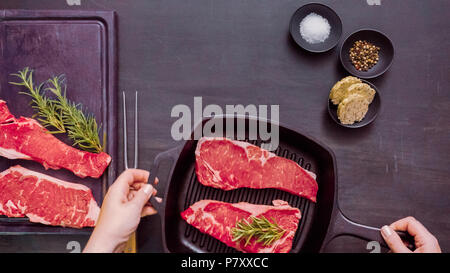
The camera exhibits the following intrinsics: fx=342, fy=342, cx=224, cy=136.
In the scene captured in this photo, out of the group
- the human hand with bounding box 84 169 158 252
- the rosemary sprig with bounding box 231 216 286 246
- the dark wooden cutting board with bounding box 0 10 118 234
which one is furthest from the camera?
the dark wooden cutting board with bounding box 0 10 118 234

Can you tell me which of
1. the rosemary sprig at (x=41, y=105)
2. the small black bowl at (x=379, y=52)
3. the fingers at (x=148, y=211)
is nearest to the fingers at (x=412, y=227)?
the small black bowl at (x=379, y=52)

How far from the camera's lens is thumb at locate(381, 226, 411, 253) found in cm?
136

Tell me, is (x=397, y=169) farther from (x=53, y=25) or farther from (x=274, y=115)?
(x=53, y=25)

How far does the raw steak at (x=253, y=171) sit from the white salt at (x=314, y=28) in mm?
583

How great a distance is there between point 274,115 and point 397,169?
2.17 feet

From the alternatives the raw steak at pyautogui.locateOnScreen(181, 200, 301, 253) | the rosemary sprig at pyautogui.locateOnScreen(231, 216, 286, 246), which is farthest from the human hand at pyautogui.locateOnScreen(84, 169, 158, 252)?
the rosemary sprig at pyautogui.locateOnScreen(231, 216, 286, 246)

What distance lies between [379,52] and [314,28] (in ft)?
1.11

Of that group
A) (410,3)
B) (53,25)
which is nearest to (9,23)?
(53,25)

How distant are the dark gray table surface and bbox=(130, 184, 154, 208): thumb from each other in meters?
0.29

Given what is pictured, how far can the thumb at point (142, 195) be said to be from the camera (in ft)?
4.51

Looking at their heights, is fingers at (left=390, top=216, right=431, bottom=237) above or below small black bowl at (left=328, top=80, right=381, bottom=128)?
below

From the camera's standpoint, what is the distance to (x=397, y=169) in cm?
168

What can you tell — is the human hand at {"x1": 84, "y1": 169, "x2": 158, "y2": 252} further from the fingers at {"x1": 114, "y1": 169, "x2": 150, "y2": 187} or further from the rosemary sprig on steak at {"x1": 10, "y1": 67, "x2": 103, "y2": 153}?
the rosemary sprig on steak at {"x1": 10, "y1": 67, "x2": 103, "y2": 153}
